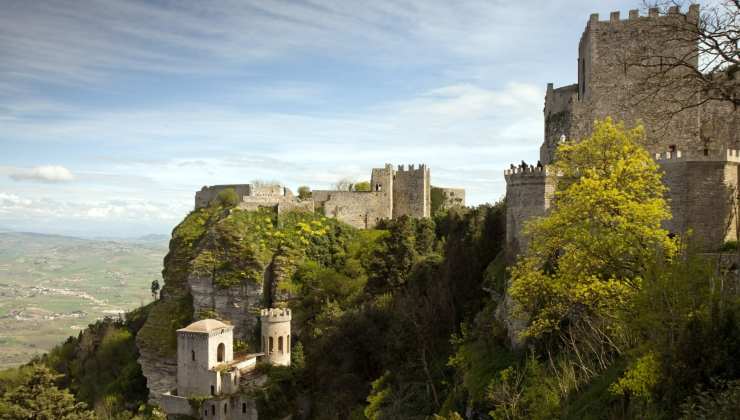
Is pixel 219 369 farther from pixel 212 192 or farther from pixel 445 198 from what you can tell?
pixel 445 198

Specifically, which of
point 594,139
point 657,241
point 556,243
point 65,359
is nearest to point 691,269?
point 657,241

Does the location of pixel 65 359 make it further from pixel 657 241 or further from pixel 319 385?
pixel 657 241

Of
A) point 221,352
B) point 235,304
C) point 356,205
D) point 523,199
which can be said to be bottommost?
point 221,352

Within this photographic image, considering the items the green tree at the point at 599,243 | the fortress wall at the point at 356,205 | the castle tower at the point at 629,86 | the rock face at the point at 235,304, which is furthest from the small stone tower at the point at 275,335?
the green tree at the point at 599,243

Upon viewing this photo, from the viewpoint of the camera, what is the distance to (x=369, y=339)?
1281 inches

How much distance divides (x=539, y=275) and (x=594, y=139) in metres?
4.28

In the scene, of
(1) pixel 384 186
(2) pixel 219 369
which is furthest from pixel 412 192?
(2) pixel 219 369

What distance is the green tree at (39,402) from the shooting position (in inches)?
1124

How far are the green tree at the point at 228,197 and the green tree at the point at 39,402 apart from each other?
876 inches

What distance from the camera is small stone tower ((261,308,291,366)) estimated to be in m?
38.1

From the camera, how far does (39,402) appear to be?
28.9 meters

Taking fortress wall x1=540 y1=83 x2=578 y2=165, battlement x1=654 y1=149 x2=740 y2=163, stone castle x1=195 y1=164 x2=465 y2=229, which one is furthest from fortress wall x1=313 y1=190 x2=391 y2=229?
battlement x1=654 y1=149 x2=740 y2=163

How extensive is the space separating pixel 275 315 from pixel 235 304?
17.2 feet

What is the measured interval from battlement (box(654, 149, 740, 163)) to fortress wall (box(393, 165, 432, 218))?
31.0 meters
